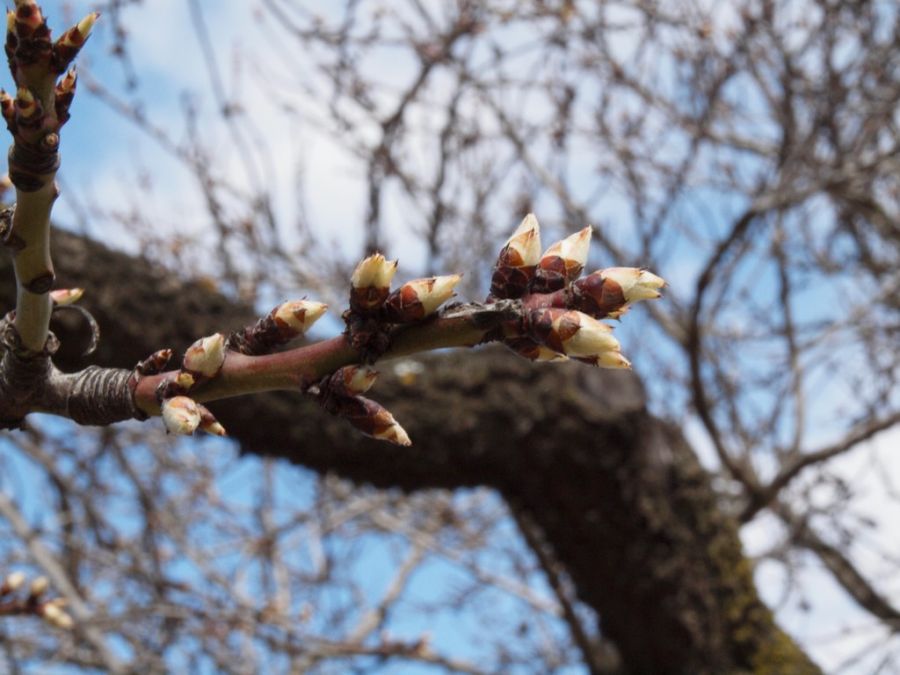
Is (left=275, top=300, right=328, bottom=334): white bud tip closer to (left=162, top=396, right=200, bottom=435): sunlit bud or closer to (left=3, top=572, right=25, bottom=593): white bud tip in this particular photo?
(left=162, top=396, right=200, bottom=435): sunlit bud

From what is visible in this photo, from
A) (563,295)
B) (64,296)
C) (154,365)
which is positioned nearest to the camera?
(563,295)

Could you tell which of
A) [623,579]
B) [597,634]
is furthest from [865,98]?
[597,634]

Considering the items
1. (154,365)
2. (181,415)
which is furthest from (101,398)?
(181,415)

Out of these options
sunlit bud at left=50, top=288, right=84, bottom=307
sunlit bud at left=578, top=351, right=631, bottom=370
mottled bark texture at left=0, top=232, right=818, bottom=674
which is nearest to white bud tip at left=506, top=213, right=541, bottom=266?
sunlit bud at left=578, top=351, right=631, bottom=370

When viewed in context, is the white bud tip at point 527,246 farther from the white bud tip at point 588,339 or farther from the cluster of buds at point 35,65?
the cluster of buds at point 35,65

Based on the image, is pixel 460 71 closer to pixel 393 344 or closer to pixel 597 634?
pixel 597 634

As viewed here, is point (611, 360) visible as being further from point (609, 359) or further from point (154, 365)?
point (154, 365)

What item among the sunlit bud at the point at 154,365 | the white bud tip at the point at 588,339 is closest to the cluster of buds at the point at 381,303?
the white bud tip at the point at 588,339
